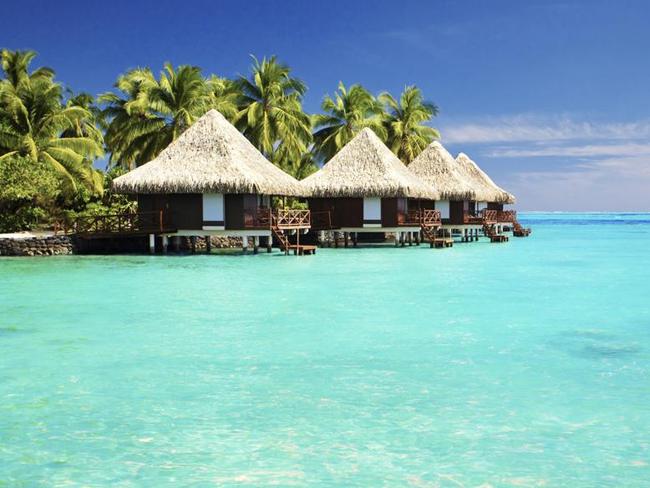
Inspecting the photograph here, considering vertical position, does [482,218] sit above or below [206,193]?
below

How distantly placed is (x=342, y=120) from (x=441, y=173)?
6665 millimetres

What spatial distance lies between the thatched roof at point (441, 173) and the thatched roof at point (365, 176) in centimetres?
345

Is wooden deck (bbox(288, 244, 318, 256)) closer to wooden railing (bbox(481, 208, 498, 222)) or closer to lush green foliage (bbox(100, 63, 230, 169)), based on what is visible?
lush green foliage (bbox(100, 63, 230, 169))

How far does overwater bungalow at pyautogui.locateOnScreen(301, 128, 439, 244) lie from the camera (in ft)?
99.0

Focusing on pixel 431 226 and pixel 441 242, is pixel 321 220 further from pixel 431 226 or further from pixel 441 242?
pixel 441 242

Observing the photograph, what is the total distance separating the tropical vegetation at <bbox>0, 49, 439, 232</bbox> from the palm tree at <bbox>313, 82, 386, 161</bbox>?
5 cm

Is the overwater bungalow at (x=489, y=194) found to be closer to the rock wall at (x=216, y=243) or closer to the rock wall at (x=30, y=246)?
the rock wall at (x=216, y=243)

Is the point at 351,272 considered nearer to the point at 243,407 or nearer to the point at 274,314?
the point at 274,314

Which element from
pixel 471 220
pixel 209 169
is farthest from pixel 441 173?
pixel 209 169

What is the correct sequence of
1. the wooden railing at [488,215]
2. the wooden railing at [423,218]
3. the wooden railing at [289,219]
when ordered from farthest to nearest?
the wooden railing at [488,215]
the wooden railing at [423,218]
the wooden railing at [289,219]

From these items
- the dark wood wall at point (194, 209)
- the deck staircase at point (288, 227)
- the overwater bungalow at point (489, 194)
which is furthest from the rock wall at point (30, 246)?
the overwater bungalow at point (489, 194)

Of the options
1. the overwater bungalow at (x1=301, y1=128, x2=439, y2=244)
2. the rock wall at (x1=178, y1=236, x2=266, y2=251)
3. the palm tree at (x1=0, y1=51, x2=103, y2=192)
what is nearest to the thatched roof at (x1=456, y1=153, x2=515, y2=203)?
the overwater bungalow at (x1=301, y1=128, x2=439, y2=244)

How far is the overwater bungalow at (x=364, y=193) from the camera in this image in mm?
30188

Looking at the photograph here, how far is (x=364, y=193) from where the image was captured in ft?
98.6
